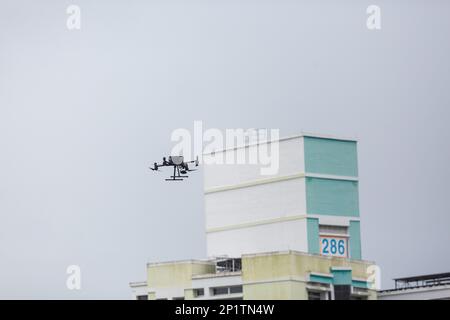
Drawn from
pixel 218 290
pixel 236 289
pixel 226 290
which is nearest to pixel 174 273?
pixel 218 290

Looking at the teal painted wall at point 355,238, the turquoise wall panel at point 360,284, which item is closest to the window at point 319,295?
the turquoise wall panel at point 360,284

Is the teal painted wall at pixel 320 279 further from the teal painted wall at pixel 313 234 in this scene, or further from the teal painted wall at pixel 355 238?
the teal painted wall at pixel 355 238

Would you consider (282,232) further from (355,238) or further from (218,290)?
(218,290)
